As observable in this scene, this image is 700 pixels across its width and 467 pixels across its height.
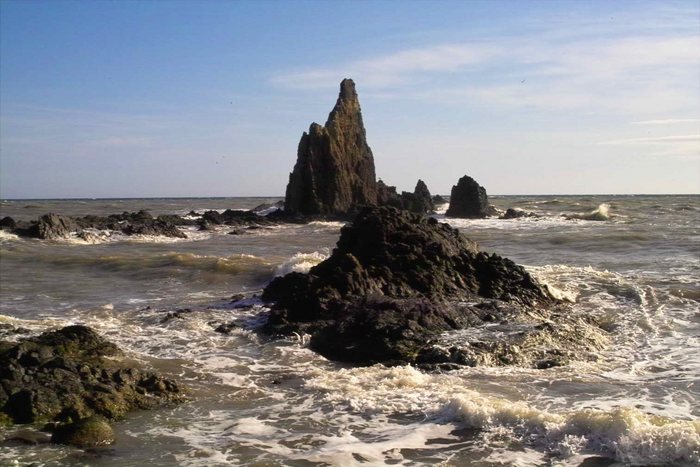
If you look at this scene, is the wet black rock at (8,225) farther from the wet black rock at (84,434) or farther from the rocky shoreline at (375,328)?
the wet black rock at (84,434)

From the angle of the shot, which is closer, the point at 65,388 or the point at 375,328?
the point at 65,388

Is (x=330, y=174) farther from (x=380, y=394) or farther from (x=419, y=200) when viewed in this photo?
(x=380, y=394)

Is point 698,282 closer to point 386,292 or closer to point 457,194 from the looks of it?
point 386,292

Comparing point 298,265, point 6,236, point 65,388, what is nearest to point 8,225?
point 6,236

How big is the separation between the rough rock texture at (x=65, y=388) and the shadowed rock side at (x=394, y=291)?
9.55 ft

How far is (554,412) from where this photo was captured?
24.3 ft

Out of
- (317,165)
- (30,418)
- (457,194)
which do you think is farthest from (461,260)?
(457,194)

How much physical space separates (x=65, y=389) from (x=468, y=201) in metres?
45.4

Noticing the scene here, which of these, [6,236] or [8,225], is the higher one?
[8,225]

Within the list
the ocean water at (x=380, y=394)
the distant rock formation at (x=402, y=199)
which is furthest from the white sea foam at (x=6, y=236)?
the distant rock formation at (x=402, y=199)

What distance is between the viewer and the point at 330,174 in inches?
1900

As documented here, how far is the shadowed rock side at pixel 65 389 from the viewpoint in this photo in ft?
23.1

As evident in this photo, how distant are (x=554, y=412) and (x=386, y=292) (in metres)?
5.44

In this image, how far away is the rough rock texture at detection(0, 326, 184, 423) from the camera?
706 cm
